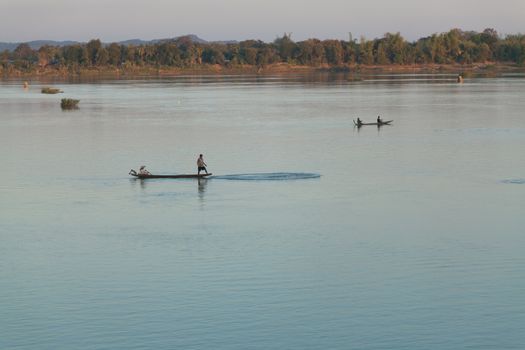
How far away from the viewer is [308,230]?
37.6 meters

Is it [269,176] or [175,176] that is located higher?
[175,176]

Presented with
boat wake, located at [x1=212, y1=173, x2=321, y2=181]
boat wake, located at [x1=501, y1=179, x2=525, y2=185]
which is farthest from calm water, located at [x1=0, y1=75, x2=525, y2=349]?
boat wake, located at [x1=501, y1=179, x2=525, y2=185]

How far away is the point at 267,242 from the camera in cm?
3581

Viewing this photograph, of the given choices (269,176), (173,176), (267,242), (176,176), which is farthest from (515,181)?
(267,242)

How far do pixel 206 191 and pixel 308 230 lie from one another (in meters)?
9.54

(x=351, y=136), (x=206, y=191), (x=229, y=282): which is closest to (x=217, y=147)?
(x=351, y=136)

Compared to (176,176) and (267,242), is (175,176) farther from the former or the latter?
(267,242)

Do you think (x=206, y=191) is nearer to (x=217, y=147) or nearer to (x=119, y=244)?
(x=119, y=244)

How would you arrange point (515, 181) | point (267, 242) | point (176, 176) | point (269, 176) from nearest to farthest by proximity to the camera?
point (267, 242) → point (515, 181) → point (176, 176) → point (269, 176)

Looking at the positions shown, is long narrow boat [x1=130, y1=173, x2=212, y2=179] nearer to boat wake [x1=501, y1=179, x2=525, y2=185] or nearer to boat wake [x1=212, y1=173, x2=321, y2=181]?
boat wake [x1=212, y1=173, x2=321, y2=181]

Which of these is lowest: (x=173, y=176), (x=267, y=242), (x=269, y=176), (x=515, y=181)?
(x=267, y=242)

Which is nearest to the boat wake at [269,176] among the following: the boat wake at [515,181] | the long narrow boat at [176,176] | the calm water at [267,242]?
the calm water at [267,242]

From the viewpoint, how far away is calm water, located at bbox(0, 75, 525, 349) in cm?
2661

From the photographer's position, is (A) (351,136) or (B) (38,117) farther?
(B) (38,117)
